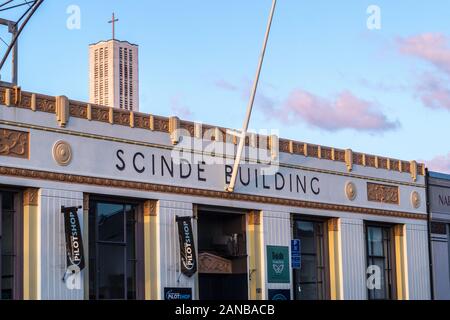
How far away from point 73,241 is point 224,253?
31.9 feet

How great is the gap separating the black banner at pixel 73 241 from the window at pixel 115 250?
4.27 ft

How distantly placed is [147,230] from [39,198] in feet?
18.3

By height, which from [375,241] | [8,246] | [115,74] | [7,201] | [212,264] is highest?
[115,74]

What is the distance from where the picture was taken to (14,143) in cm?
2989

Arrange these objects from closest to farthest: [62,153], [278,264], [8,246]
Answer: [8,246] → [62,153] → [278,264]

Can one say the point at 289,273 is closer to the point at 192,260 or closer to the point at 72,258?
the point at 192,260

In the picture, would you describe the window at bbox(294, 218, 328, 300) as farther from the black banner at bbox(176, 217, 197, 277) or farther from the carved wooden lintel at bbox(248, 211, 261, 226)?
the black banner at bbox(176, 217, 197, 277)

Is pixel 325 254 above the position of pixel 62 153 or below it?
below

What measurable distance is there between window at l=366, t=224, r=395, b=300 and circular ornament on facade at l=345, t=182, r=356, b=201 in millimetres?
2275

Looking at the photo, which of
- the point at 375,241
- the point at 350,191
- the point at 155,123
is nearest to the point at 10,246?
the point at 155,123

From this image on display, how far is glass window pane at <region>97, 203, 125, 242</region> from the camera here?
33.0 meters

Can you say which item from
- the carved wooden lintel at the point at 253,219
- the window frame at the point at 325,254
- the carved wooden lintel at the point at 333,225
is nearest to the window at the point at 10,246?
the carved wooden lintel at the point at 253,219

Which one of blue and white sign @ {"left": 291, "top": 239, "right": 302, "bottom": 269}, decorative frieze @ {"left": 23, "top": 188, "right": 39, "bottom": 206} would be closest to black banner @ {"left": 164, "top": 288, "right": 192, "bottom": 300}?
blue and white sign @ {"left": 291, "top": 239, "right": 302, "bottom": 269}

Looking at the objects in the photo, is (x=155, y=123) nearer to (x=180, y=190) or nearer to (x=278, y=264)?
(x=180, y=190)
